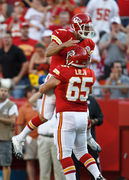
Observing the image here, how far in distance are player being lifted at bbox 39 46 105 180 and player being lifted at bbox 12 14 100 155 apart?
200 mm

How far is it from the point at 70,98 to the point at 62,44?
28.4 inches

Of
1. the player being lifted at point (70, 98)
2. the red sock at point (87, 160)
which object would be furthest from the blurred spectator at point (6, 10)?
the red sock at point (87, 160)

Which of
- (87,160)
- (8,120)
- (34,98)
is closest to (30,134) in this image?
(34,98)

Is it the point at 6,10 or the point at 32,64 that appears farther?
the point at 6,10

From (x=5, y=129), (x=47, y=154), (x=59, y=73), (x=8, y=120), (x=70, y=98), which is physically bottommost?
(x=47, y=154)

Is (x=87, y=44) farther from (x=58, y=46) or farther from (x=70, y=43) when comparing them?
(x=58, y=46)

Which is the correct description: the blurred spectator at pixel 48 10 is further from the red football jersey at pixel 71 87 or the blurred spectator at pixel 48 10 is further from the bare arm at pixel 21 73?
the red football jersey at pixel 71 87

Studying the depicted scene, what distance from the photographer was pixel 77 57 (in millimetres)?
5738

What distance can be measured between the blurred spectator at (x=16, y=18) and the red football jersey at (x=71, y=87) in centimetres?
599

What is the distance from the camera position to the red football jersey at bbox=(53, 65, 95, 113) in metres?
5.74

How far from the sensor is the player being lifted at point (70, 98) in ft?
18.9

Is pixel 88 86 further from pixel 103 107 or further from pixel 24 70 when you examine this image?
pixel 24 70

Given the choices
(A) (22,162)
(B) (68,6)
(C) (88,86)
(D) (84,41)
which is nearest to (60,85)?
(C) (88,86)

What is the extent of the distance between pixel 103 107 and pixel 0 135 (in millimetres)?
2150
